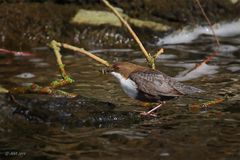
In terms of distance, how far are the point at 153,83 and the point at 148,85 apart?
0.15ft

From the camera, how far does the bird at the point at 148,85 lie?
463 centimetres

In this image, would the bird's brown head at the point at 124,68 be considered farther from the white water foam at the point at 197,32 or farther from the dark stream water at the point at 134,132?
the white water foam at the point at 197,32

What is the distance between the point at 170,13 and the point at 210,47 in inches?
44.1

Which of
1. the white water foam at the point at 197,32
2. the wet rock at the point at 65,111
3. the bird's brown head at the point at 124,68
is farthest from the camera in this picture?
the white water foam at the point at 197,32

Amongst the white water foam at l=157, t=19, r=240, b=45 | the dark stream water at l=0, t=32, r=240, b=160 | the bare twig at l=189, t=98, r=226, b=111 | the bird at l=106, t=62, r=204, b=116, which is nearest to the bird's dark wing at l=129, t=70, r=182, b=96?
the bird at l=106, t=62, r=204, b=116

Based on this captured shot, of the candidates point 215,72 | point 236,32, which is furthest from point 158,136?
point 236,32

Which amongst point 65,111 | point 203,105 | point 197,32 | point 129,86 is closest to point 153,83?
point 129,86

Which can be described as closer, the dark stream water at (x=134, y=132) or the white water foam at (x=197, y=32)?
the dark stream water at (x=134, y=132)

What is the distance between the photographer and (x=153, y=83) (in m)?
4.64

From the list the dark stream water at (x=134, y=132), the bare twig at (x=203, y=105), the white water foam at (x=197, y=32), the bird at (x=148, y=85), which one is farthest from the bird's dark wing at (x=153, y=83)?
the white water foam at (x=197, y=32)

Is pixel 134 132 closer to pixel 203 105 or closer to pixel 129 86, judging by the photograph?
pixel 129 86

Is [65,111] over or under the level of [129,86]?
under

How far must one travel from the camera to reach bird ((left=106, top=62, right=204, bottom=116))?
15.2 feet

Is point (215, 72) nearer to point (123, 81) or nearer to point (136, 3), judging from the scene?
point (123, 81)
